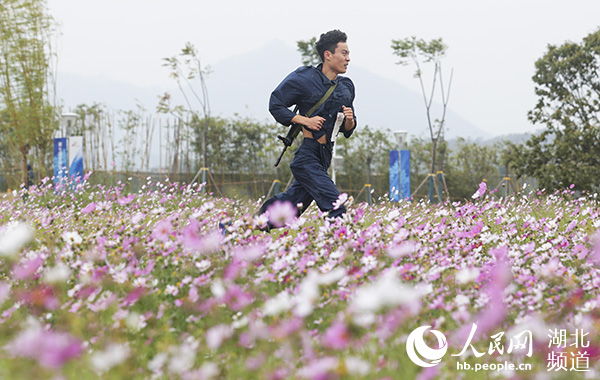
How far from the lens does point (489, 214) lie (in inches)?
262

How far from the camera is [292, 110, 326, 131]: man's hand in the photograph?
175 inches

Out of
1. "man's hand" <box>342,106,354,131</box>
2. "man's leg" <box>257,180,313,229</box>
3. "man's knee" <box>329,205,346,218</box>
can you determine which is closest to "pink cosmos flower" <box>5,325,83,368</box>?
"man's knee" <box>329,205,346,218</box>

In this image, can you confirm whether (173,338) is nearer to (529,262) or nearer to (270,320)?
(270,320)

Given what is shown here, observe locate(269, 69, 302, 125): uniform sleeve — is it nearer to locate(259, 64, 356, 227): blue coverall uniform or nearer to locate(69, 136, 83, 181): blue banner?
locate(259, 64, 356, 227): blue coverall uniform

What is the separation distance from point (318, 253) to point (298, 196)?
140cm

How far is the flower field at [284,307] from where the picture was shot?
2121mm

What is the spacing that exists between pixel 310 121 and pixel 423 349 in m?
2.43

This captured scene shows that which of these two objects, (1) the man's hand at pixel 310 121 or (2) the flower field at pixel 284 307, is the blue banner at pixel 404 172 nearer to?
(1) the man's hand at pixel 310 121

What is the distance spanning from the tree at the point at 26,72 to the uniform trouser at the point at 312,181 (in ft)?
37.9

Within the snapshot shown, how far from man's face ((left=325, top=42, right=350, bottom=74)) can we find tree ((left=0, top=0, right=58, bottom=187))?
1166cm

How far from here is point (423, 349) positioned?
2.32 meters

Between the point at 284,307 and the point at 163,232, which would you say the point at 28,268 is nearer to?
the point at 163,232

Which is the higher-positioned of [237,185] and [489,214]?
[489,214]

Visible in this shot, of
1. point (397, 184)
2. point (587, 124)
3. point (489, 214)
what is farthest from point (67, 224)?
point (587, 124)
